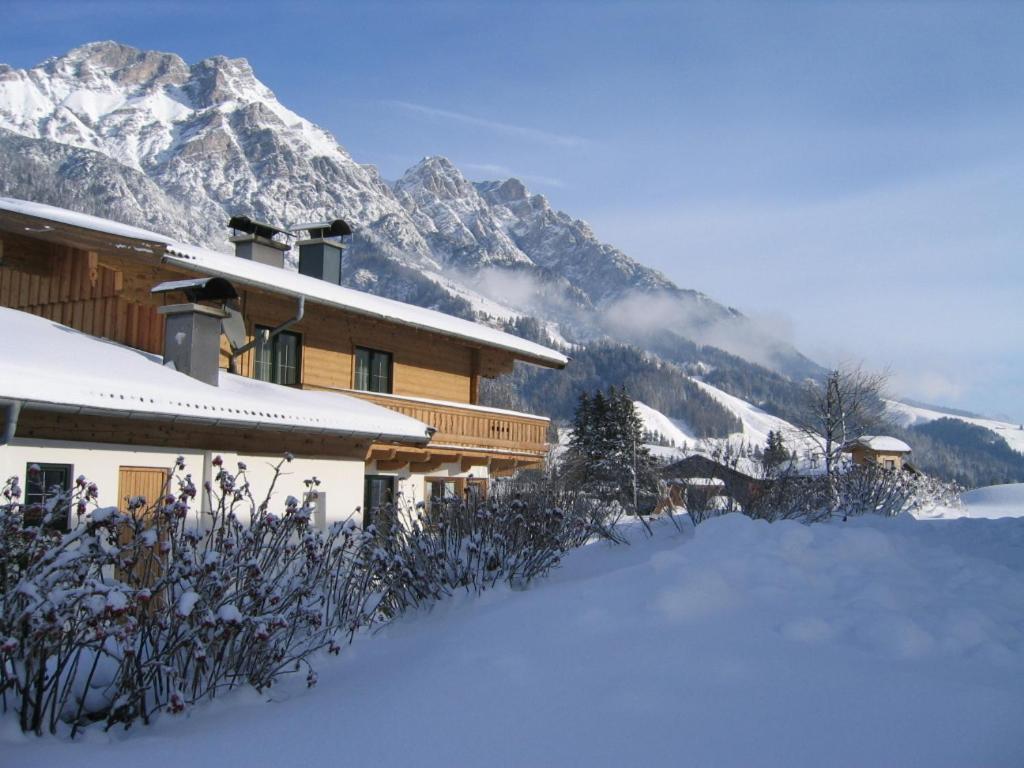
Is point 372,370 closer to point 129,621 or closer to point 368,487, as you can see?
point 368,487

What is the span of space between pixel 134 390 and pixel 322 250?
12.0m

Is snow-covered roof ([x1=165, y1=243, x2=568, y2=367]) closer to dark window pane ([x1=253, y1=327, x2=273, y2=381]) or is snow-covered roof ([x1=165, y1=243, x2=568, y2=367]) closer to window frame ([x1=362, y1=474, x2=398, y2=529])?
dark window pane ([x1=253, y1=327, x2=273, y2=381])

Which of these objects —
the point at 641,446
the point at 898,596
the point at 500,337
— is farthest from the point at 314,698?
the point at 641,446

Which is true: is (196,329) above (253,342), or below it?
below

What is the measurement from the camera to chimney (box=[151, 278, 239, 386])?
1236 centimetres

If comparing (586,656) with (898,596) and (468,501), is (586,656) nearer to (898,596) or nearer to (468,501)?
(898,596)

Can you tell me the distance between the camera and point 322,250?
2170cm

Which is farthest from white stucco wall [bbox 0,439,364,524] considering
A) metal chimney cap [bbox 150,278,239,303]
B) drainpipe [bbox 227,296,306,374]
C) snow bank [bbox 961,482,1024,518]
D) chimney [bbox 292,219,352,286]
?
snow bank [bbox 961,482,1024,518]

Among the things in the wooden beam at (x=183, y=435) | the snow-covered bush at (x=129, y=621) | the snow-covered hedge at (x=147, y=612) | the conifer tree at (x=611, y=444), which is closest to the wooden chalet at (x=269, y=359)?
the wooden beam at (x=183, y=435)

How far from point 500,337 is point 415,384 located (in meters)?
2.41

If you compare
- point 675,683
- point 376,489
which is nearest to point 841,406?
point 376,489

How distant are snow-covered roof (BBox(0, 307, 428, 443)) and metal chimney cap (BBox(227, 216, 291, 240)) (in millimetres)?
6489

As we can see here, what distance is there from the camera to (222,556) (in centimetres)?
592

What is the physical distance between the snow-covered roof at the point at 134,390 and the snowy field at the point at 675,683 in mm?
4228
